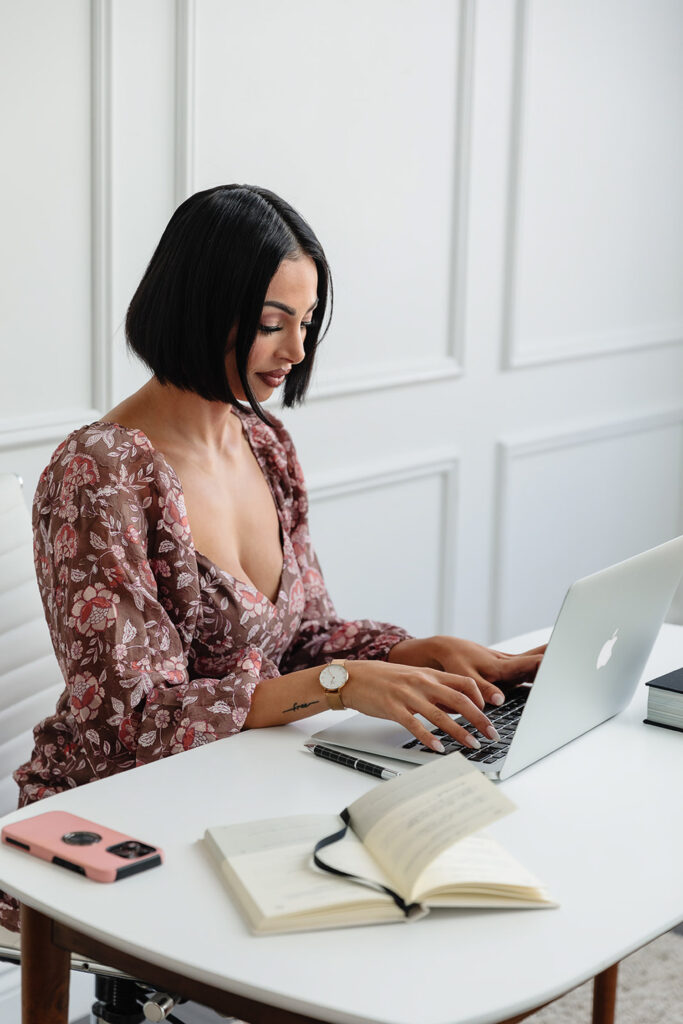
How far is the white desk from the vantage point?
922 millimetres

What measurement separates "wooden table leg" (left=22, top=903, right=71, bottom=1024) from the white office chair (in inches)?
22.1

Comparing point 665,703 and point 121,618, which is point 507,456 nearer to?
point 665,703

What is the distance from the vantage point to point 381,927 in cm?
100

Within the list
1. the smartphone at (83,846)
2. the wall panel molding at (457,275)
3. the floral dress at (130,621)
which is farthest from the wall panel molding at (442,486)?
the smartphone at (83,846)

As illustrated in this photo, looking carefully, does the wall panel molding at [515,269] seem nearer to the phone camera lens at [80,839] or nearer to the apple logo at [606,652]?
the apple logo at [606,652]

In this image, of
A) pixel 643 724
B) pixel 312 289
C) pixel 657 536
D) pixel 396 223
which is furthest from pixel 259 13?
pixel 657 536

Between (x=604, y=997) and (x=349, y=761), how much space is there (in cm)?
79

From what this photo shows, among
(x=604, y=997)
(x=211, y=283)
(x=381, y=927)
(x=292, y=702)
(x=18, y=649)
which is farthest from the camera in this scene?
(x=604, y=997)

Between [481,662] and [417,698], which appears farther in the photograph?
[481,662]

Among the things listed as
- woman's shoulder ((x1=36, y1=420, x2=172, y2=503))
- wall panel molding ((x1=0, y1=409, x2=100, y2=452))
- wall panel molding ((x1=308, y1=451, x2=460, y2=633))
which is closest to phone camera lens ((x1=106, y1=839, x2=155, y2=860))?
woman's shoulder ((x1=36, y1=420, x2=172, y2=503))

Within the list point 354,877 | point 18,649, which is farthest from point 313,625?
point 354,877

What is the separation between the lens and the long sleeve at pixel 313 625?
5.64 feet

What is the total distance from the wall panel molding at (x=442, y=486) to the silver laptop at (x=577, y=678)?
4.11 ft

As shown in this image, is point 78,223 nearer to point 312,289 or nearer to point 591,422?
point 312,289
